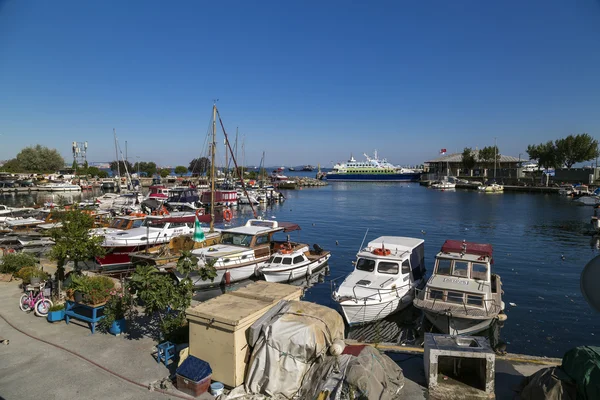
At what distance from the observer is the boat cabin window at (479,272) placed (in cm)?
1643

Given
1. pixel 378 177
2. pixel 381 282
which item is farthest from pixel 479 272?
pixel 378 177

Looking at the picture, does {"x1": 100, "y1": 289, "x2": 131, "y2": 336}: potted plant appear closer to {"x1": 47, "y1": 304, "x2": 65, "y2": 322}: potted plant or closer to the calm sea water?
{"x1": 47, "y1": 304, "x2": 65, "y2": 322}: potted plant

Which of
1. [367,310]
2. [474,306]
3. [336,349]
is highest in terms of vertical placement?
[336,349]

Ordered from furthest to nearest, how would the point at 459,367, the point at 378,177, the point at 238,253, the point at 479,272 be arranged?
the point at 378,177
the point at 238,253
the point at 479,272
the point at 459,367

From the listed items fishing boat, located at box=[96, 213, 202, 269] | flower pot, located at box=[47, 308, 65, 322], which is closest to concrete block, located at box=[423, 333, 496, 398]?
flower pot, located at box=[47, 308, 65, 322]

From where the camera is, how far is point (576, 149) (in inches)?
4525

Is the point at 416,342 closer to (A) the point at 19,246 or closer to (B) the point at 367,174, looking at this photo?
(A) the point at 19,246

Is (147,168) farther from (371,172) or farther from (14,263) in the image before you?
(14,263)

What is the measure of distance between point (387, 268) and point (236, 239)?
32.2 ft

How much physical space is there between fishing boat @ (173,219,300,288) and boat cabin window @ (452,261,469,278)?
10.7m

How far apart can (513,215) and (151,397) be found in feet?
205

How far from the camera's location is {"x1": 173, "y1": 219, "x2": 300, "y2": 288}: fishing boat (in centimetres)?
2138

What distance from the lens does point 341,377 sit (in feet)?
23.2

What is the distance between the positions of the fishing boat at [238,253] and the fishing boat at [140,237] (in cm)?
404
